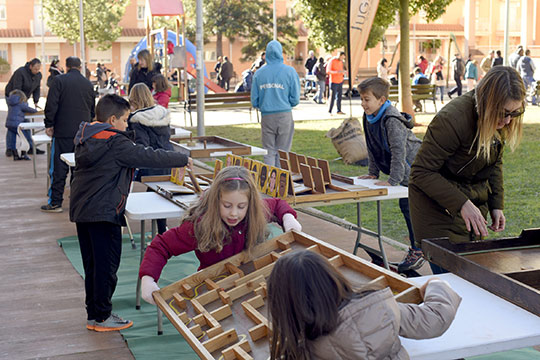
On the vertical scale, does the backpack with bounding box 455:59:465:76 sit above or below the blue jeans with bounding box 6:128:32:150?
above

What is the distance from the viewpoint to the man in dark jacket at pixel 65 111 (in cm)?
937

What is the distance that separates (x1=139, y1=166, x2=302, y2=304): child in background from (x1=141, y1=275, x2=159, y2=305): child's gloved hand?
0.12 m

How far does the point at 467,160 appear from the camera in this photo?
3.75 m

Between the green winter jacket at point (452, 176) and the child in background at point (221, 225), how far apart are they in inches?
32.9

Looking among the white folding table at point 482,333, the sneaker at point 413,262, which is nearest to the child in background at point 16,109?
the sneaker at point 413,262

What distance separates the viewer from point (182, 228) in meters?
3.79

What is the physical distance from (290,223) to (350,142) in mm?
8651

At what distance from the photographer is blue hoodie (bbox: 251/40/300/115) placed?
1049 centimetres

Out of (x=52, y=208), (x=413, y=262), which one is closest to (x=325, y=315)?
(x=413, y=262)

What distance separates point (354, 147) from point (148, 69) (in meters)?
3.59

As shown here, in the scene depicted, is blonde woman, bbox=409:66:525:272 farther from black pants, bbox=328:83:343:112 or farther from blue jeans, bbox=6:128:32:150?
black pants, bbox=328:83:343:112

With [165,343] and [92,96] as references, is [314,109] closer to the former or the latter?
[92,96]

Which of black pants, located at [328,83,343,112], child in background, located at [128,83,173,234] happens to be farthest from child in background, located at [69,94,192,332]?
black pants, located at [328,83,343,112]

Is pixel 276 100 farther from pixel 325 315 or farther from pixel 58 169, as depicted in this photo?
pixel 325 315
